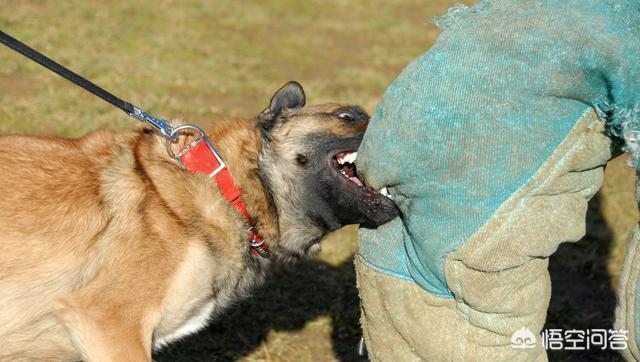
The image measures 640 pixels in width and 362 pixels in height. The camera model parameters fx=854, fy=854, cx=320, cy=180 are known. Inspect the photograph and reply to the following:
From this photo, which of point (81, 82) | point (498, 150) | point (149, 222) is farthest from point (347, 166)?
point (81, 82)

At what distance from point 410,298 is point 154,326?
1.07 metres

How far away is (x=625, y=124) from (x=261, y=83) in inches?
267

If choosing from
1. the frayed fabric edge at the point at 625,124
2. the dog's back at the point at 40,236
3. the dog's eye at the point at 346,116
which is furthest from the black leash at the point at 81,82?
the frayed fabric edge at the point at 625,124

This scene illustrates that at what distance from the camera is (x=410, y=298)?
341cm

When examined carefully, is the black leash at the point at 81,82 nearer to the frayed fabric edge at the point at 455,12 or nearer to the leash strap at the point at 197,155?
the leash strap at the point at 197,155

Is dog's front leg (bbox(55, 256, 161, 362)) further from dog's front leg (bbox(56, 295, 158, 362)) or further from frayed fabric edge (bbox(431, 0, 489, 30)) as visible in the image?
frayed fabric edge (bbox(431, 0, 489, 30))

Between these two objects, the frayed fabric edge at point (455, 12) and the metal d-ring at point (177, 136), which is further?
the metal d-ring at point (177, 136)

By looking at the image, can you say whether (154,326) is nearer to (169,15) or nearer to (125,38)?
(125,38)

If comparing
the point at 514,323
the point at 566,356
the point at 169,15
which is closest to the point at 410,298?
the point at 514,323

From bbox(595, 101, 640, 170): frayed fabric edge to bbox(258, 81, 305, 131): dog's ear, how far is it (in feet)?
5.03

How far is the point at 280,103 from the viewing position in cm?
410

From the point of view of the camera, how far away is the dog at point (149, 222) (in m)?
3.48

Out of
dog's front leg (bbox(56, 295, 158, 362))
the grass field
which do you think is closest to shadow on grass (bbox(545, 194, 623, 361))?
the grass field

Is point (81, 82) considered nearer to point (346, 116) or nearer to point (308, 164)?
point (308, 164)
